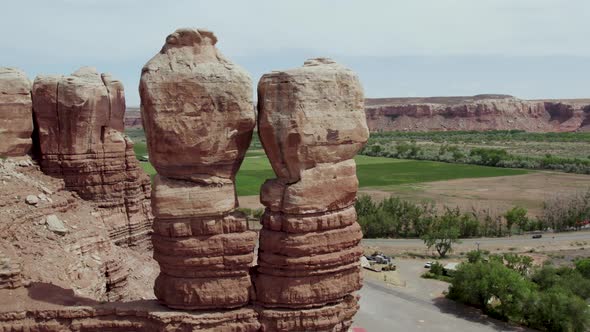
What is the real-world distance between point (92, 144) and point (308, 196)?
46.8ft

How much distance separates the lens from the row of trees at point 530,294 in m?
35.2

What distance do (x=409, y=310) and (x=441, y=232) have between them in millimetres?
18788

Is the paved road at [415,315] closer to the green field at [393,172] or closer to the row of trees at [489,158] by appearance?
the green field at [393,172]

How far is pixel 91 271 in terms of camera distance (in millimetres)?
21188

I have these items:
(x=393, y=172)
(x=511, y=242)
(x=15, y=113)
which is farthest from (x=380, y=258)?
(x=393, y=172)

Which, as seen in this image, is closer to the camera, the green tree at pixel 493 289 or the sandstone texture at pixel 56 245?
the sandstone texture at pixel 56 245

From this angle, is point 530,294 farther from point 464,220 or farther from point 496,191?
point 496,191

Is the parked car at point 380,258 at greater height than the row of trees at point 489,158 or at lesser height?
lesser

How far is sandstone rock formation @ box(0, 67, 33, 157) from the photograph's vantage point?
22.1 m

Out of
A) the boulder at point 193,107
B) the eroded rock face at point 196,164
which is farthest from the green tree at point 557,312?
the boulder at point 193,107

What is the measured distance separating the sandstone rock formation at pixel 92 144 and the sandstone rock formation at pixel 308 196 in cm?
1253

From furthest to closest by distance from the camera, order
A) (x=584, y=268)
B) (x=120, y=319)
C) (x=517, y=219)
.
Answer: (x=517, y=219) < (x=584, y=268) < (x=120, y=319)

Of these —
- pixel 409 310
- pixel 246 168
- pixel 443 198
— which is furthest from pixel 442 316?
pixel 246 168

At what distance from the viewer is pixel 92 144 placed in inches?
970
